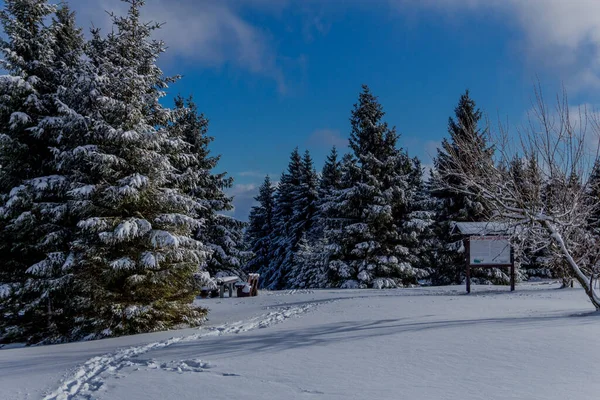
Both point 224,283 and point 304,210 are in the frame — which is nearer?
point 224,283

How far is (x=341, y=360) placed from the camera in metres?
6.39

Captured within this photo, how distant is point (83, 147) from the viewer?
1095cm

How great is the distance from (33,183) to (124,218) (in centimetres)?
362

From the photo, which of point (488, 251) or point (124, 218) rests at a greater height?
point (124, 218)

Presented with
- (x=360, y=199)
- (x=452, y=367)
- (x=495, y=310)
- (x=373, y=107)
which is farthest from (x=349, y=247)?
(x=452, y=367)

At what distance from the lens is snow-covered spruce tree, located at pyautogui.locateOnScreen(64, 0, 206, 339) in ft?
33.9

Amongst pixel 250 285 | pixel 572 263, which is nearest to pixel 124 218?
pixel 250 285

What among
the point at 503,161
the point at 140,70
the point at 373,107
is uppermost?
the point at 373,107

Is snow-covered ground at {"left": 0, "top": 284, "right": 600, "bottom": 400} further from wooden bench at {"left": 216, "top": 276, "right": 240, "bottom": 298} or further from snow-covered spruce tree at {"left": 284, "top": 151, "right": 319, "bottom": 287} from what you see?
snow-covered spruce tree at {"left": 284, "top": 151, "right": 319, "bottom": 287}

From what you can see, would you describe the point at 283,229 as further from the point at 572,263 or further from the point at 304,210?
the point at 572,263

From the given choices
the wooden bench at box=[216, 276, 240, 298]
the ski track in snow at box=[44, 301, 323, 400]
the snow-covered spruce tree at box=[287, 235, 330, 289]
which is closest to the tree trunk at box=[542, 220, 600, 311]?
the ski track in snow at box=[44, 301, 323, 400]

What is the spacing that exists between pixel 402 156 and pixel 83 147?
732 inches

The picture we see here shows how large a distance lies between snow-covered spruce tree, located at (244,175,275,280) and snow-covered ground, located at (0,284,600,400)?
28.1 metres

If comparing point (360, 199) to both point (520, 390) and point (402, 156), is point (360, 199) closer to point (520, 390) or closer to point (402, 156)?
point (402, 156)
